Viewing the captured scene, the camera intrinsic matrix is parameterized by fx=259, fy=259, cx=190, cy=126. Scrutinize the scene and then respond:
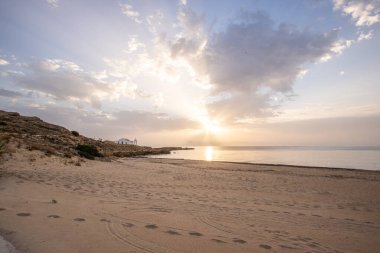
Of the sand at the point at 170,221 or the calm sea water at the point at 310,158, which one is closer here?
the sand at the point at 170,221

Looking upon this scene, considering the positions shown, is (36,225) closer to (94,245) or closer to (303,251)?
(94,245)

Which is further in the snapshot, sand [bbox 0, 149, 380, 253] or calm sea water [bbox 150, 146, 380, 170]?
calm sea water [bbox 150, 146, 380, 170]

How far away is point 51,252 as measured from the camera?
A: 395 centimetres

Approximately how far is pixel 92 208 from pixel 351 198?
1098 centimetres

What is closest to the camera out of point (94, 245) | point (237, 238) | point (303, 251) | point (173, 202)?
point (94, 245)

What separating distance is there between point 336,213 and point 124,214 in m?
6.86

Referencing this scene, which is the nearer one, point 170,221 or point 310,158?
point 170,221

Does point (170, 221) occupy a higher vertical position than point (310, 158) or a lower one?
lower

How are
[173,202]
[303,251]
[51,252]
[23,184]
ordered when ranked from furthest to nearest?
[23,184]
[173,202]
[303,251]
[51,252]

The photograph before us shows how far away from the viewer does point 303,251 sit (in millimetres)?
4824

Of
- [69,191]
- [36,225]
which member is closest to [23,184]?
[69,191]

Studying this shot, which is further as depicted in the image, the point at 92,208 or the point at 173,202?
the point at 173,202

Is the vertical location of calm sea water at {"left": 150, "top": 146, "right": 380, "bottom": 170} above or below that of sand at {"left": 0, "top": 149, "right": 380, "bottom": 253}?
above

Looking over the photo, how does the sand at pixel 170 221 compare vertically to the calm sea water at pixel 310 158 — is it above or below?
below
